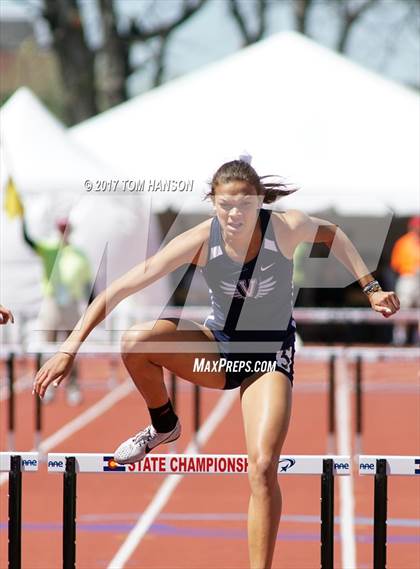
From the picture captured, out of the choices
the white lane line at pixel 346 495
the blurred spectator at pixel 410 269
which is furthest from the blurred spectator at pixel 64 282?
the blurred spectator at pixel 410 269

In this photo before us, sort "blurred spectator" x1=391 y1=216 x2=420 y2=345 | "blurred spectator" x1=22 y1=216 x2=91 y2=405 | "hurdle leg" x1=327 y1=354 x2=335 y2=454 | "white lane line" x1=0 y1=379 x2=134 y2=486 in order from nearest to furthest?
1. "hurdle leg" x1=327 y1=354 x2=335 y2=454
2. "white lane line" x1=0 y1=379 x2=134 y2=486
3. "blurred spectator" x1=22 y1=216 x2=91 y2=405
4. "blurred spectator" x1=391 y1=216 x2=420 y2=345

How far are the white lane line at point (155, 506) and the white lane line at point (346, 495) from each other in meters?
1.01

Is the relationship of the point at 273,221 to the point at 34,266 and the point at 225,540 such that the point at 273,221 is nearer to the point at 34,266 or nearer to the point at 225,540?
the point at 225,540

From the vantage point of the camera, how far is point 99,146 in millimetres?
14664

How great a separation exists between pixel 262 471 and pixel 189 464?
0.43m

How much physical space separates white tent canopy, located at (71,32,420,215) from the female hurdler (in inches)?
239

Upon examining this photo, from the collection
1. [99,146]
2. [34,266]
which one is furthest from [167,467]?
[34,266]

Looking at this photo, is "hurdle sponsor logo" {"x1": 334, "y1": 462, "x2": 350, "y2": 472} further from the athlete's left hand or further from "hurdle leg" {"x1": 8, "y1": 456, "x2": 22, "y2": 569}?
"hurdle leg" {"x1": 8, "y1": 456, "x2": 22, "y2": 569}

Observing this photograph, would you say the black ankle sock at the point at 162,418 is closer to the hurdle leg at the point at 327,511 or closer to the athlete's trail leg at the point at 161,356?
the athlete's trail leg at the point at 161,356

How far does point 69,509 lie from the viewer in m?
5.57

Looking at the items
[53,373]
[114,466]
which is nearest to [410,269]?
[114,466]

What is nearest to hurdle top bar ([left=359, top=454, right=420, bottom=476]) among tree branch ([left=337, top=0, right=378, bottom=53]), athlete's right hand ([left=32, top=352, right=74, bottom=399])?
athlete's right hand ([left=32, top=352, right=74, bottom=399])

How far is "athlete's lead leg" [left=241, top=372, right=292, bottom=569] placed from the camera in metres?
5.30

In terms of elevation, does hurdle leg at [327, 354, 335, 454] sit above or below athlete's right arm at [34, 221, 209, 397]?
above
